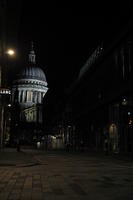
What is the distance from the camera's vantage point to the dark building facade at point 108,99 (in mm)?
42031

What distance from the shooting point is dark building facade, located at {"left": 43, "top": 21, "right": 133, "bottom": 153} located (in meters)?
42.0

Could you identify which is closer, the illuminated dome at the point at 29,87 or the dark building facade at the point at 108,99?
the dark building facade at the point at 108,99

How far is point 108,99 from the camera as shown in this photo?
4819 cm

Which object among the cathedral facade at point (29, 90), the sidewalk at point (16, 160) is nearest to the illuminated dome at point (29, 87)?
the cathedral facade at point (29, 90)

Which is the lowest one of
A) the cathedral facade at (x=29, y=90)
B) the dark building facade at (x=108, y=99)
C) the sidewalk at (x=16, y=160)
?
the sidewalk at (x=16, y=160)

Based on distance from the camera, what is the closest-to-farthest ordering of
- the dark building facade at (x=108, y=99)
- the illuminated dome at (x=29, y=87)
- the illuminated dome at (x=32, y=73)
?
1. the dark building facade at (x=108, y=99)
2. the illuminated dome at (x=29, y=87)
3. the illuminated dome at (x=32, y=73)

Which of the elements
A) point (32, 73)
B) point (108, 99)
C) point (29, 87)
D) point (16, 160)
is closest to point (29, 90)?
point (29, 87)

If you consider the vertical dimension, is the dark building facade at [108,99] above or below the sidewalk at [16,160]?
above

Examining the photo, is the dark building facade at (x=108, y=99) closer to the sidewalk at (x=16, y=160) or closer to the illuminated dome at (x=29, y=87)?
the sidewalk at (x=16, y=160)

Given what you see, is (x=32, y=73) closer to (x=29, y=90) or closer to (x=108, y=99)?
(x=29, y=90)

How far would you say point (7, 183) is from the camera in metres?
11.9

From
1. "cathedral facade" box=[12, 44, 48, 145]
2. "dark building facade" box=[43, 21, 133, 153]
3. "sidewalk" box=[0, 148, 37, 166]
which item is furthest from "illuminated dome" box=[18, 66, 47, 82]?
"sidewalk" box=[0, 148, 37, 166]

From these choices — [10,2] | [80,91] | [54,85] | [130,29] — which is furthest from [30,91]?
[10,2]

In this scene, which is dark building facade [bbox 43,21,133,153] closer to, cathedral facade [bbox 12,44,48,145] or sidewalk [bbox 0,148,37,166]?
sidewalk [bbox 0,148,37,166]
